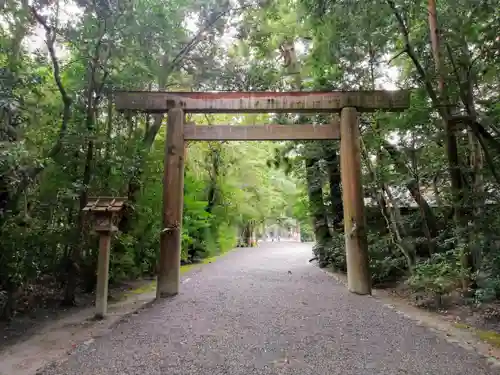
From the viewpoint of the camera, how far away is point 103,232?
221 inches

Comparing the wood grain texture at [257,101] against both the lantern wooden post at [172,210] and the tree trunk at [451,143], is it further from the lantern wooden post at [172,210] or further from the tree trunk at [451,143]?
the tree trunk at [451,143]

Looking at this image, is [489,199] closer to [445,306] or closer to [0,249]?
[445,306]

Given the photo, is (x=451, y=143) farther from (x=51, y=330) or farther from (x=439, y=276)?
(x=51, y=330)

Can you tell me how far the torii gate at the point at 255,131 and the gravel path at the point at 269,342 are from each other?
2.23 feet

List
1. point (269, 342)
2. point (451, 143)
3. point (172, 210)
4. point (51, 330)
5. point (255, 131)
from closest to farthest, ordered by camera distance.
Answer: point (269, 342)
point (51, 330)
point (451, 143)
point (172, 210)
point (255, 131)

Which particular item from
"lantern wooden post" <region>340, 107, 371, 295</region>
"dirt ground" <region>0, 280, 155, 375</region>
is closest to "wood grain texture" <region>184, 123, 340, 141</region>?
"lantern wooden post" <region>340, 107, 371, 295</region>

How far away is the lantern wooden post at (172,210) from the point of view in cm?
673

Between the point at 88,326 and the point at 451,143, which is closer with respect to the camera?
the point at 88,326

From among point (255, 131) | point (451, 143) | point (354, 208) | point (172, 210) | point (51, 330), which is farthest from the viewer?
point (255, 131)

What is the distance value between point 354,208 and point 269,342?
3.62 metres

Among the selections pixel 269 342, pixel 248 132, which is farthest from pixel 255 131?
pixel 269 342

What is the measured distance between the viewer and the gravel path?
3424mm

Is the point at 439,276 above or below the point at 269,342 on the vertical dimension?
above

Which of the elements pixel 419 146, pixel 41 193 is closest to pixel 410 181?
pixel 419 146
